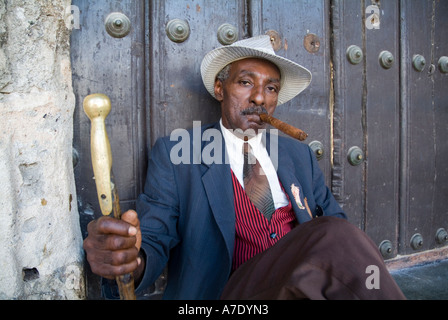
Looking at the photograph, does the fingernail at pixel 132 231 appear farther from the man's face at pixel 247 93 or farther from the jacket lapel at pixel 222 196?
the man's face at pixel 247 93

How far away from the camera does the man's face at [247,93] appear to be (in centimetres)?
123

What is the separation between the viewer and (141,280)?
2.91 feet

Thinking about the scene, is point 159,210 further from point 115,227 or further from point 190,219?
point 115,227

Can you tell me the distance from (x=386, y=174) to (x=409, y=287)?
50 cm

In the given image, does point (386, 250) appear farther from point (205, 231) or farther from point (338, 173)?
point (205, 231)

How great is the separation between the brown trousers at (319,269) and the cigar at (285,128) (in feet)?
0.80

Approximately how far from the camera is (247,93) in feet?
4.06

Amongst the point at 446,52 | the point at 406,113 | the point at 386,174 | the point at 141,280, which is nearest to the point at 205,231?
the point at 141,280

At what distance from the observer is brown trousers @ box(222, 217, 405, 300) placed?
2.15 ft

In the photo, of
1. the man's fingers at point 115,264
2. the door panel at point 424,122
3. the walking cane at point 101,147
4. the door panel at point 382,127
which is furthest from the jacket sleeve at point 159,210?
the door panel at point 424,122

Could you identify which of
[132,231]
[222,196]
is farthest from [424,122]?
[132,231]

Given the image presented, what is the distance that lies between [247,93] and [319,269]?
0.72 meters

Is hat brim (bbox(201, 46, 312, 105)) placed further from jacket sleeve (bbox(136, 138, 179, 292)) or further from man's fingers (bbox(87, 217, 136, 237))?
man's fingers (bbox(87, 217, 136, 237))

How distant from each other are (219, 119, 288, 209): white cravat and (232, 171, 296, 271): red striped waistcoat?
0.26ft
